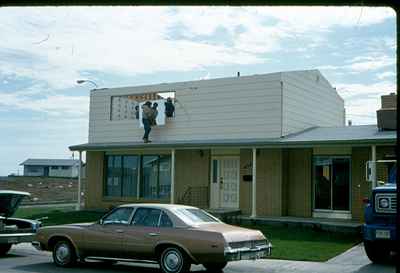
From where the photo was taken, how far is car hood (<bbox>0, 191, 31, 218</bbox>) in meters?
14.8

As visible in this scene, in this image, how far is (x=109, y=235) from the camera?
1292 cm

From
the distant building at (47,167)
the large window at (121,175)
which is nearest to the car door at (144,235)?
the large window at (121,175)

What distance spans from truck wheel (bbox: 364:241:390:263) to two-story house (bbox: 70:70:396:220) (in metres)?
6.28

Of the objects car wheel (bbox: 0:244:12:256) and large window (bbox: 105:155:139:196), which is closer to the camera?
car wheel (bbox: 0:244:12:256)

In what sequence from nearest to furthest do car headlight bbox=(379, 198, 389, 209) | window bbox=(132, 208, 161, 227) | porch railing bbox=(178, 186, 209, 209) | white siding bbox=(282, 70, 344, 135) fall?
car headlight bbox=(379, 198, 389, 209), window bbox=(132, 208, 161, 227), white siding bbox=(282, 70, 344, 135), porch railing bbox=(178, 186, 209, 209)


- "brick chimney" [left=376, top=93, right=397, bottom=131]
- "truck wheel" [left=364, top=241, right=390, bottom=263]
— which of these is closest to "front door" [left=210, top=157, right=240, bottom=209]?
"brick chimney" [left=376, top=93, right=397, bottom=131]

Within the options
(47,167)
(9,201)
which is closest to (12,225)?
(9,201)

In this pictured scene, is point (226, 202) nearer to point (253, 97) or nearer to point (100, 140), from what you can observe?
point (253, 97)

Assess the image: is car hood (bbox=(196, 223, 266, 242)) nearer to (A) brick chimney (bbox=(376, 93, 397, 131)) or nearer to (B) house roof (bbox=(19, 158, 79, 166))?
(A) brick chimney (bbox=(376, 93, 397, 131))

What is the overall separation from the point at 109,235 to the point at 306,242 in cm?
668

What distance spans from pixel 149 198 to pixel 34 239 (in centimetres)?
1275

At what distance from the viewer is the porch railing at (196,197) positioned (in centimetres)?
2533

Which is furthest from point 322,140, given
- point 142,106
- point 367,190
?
point 142,106

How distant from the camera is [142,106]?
86.7ft
